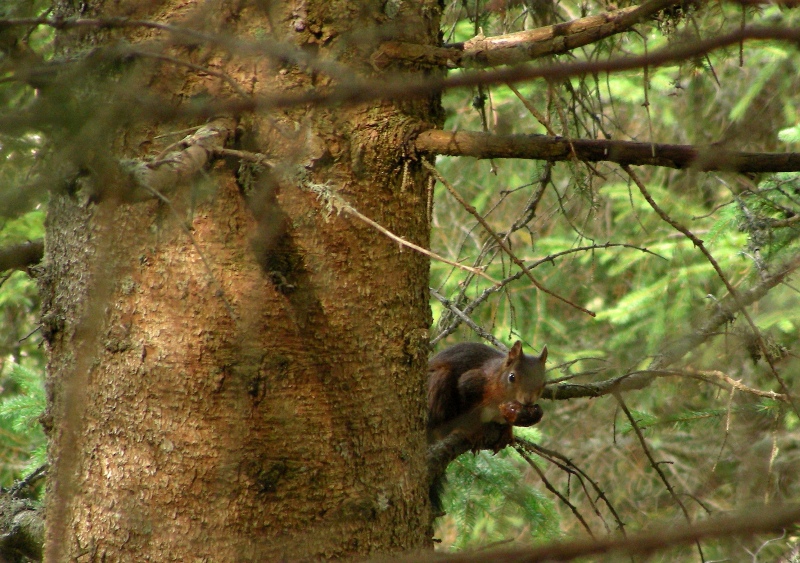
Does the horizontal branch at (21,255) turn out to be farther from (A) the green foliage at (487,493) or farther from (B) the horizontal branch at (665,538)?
(A) the green foliage at (487,493)

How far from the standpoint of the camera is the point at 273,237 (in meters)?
1.69

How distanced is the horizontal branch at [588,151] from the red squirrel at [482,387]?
1.55m

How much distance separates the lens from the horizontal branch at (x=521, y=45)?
1813mm

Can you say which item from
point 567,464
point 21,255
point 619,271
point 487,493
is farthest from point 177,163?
point 619,271

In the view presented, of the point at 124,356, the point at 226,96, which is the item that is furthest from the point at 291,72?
the point at 124,356

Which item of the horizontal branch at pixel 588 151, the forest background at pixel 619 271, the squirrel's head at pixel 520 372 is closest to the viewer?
the forest background at pixel 619 271

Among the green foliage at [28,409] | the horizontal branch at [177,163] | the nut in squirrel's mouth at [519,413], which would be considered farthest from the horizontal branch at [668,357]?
the green foliage at [28,409]

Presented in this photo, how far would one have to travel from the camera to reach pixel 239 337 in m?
1.66

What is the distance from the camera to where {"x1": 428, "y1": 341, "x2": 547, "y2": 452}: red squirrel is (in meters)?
3.21

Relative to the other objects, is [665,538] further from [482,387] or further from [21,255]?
[482,387]

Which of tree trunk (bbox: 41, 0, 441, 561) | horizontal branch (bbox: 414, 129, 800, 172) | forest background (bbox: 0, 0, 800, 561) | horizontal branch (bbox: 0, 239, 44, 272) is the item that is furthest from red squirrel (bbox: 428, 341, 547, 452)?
horizontal branch (bbox: 0, 239, 44, 272)

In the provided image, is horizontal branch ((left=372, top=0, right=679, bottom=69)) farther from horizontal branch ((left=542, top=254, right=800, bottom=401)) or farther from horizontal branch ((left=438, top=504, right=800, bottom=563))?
horizontal branch ((left=438, top=504, right=800, bottom=563))

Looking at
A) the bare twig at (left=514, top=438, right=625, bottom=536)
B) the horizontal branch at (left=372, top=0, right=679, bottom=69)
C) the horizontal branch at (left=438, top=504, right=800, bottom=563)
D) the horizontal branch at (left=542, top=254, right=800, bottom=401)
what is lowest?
the horizontal branch at (left=438, top=504, right=800, bottom=563)

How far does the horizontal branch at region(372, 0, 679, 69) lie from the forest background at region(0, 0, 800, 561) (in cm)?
2
